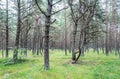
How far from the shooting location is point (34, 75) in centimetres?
1044

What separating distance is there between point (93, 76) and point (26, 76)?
420 cm

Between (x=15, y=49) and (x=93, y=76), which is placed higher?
(x=15, y=49)

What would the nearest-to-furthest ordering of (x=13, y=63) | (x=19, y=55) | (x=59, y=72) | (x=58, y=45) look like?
1. (x=59, y=72)
2. (x=13, y=63)
3. (x=19, y=55)
4. (x=58, y=45)

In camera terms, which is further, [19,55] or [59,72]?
[19,55]

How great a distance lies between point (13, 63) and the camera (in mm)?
15695

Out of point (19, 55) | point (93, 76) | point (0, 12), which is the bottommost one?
point (93, 76)

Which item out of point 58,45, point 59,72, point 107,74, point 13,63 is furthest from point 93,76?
point 58,45

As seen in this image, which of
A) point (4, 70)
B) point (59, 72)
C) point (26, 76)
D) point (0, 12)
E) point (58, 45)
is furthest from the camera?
point (58, 45)

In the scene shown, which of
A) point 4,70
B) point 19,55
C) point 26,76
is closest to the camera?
point 26,76

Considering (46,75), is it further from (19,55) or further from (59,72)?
(19,55)

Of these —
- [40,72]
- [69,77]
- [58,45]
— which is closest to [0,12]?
[40,72]

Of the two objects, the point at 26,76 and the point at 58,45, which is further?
the point at 58,45

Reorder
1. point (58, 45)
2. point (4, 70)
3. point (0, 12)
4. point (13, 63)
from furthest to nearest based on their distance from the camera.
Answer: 1. point (58, 45)
2. point (0, 12)
3. point (13, 63)
4. point (4, 70)

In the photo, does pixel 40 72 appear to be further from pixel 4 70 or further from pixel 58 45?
pixel 58 45
